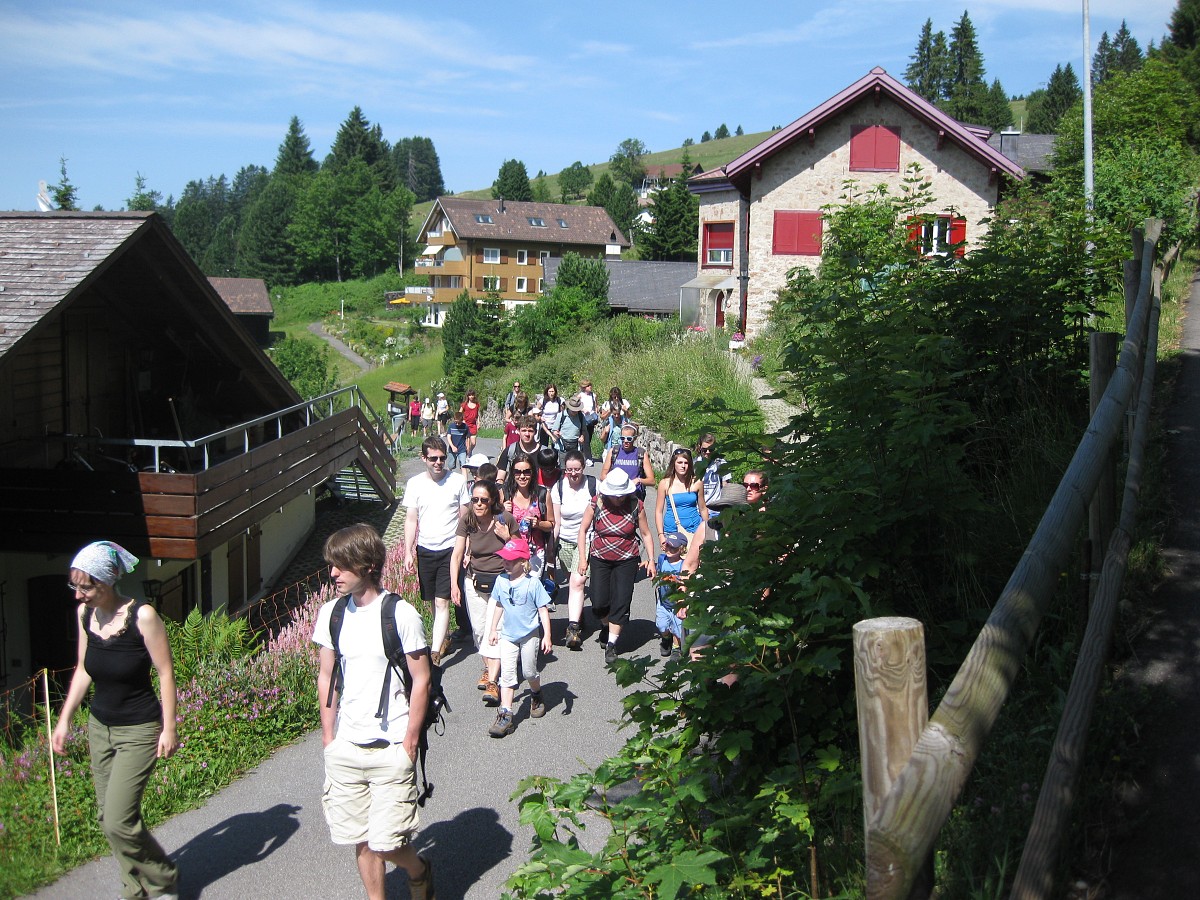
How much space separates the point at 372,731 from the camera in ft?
16.3

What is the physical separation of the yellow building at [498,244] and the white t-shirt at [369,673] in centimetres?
7532

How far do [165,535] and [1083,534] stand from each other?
928 centimetres

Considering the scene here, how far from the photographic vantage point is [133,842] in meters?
5.35

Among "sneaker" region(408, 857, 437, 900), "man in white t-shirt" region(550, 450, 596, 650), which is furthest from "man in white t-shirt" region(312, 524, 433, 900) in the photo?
"man in white t-shirt" region(550, 450, 596, 650)

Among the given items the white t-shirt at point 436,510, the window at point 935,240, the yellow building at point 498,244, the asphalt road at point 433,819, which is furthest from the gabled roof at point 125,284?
the yellow building at point 498,244

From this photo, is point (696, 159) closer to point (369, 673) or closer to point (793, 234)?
point (793, 234)

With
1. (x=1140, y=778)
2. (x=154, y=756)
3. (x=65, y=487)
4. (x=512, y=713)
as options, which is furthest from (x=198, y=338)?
(x=1140, y=778)

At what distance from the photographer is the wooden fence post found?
1854 millimetres

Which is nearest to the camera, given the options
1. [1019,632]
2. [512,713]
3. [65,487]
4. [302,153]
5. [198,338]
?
[1019,632]

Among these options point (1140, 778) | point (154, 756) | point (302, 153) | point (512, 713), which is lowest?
point (512, 713)

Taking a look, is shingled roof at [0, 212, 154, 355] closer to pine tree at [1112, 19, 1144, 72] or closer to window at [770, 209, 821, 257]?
window at [770, 209, 821, 257]

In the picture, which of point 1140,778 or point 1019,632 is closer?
point 1019,632

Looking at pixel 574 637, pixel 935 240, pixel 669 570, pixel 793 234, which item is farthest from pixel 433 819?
pixel 793 234

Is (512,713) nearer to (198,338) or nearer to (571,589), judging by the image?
(571,589)
